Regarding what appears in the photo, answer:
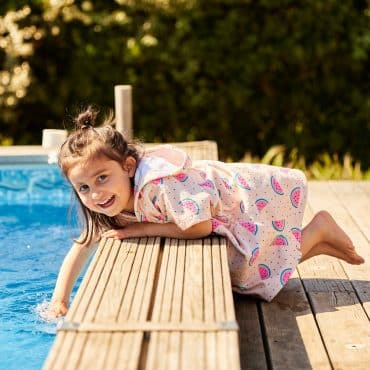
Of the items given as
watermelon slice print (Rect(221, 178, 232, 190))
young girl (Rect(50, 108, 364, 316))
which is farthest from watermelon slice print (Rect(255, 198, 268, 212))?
watermelon slice print (Rect(221, 178, 232, 190))

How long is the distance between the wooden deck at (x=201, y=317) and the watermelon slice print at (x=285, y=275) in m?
0.10

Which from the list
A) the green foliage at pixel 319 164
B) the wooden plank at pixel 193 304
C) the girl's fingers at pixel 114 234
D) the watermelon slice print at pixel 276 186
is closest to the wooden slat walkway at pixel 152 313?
the wooden plank at pixel 193 304

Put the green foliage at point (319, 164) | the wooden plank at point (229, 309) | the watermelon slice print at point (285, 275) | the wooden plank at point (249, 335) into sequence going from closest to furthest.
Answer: the wooden plank at point (229, 309) < the wooden plank at point (249, 335) < the watermelon slice print at point (285, 275) < the green foliage at point (319, 164)

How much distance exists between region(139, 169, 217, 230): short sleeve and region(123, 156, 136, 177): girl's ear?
0.13 m

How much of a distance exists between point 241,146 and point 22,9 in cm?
262

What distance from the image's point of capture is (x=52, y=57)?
9070 mm

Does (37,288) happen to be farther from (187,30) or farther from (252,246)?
(187,30)

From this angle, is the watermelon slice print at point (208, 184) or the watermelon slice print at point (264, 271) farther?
the watermelon slice print at point (264, 271)

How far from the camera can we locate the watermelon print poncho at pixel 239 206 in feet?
12.4

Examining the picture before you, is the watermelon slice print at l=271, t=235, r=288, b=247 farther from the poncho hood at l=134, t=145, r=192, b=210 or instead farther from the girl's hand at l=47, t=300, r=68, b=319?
the girl's hand at l=47, t=300, r=68, b=319

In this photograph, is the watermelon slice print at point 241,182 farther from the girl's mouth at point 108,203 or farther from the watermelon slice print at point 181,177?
the girl's mouth at point 108,203

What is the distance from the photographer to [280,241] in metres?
4.06

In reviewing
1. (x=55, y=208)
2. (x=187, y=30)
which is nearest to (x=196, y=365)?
(x=55, y=208)

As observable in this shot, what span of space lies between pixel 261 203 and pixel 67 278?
0.93 metres
